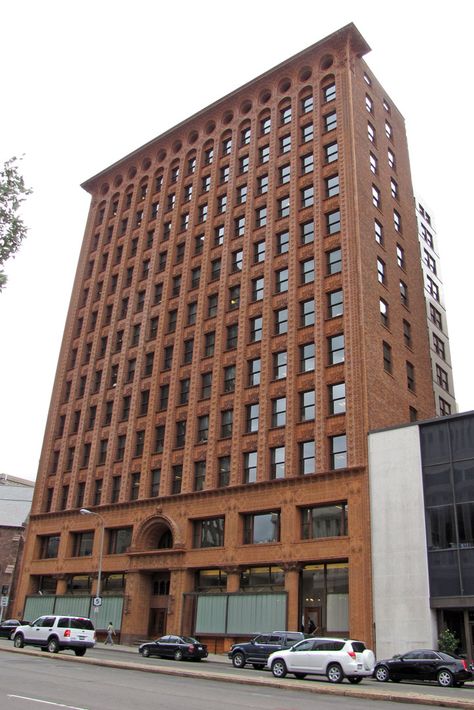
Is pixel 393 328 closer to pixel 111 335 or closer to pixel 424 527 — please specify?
pixel 424 527

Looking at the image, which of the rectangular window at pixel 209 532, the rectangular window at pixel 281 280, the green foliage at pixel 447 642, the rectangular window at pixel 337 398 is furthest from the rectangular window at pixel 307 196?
the green foliage at pixel 447 642

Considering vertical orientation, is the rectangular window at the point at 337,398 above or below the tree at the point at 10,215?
above

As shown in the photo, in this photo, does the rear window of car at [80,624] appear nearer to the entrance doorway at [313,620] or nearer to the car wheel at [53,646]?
the car wheel at [53,646]

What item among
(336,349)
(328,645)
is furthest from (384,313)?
(328,645)

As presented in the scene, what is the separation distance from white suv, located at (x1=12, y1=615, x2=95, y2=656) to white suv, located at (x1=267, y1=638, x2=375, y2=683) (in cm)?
1140

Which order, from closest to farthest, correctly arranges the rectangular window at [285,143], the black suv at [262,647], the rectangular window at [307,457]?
the black suv at [262,647] < the rectangular window at [307,457] < the rectangular window at [285,143]

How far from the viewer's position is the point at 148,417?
176ft

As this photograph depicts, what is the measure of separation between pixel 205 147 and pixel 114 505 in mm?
35589

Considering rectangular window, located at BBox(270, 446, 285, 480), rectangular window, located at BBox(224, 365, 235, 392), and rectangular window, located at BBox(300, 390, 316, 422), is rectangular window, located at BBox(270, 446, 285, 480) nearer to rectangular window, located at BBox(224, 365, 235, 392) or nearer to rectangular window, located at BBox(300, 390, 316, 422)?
rectangular window, located at BBox(300, 390, 316, 422)

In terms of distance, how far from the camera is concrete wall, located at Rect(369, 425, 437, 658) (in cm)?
3453

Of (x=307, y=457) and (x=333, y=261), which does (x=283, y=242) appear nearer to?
(x=333, y=261)

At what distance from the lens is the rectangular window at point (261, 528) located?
42.1 meters

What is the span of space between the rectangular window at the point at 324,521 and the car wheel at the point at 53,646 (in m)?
15.5

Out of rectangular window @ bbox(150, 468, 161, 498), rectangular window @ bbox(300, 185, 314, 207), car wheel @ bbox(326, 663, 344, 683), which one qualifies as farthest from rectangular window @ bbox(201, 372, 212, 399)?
car wheel @ bbox(326, 663, 344, 683)
